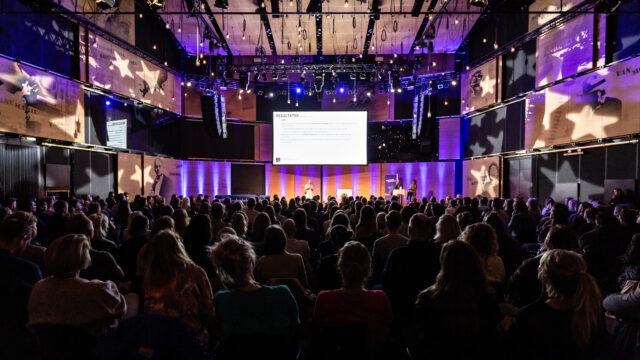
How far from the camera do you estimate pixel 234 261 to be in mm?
2225

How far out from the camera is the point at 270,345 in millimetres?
2152

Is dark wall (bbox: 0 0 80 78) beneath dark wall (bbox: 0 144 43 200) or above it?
above

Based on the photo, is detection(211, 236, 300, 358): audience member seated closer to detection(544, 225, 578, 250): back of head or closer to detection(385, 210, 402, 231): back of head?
detection(385, 210, 402, 231): back of head

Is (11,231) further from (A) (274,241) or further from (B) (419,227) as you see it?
(B) (419,227)

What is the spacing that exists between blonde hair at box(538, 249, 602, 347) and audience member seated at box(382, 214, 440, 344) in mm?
1004

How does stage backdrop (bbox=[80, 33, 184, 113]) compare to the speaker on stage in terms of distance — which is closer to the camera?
stage backdrop (bbox=[80, 33, 184, 113])

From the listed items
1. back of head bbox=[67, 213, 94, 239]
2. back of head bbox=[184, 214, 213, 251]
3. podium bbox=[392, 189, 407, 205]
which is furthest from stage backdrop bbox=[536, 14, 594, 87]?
back of head bbox=[67, 213, 94, 239]

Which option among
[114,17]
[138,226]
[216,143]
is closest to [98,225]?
[138,226]

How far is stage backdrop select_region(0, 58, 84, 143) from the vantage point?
315 inches

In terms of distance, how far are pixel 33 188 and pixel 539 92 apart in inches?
549

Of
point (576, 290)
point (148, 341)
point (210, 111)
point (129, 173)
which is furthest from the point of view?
point (210, 111)

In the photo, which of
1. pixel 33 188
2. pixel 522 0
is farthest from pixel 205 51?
pixel 522 0

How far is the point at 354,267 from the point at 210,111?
1230cm

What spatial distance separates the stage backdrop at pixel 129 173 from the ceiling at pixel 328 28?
5.09 meters
